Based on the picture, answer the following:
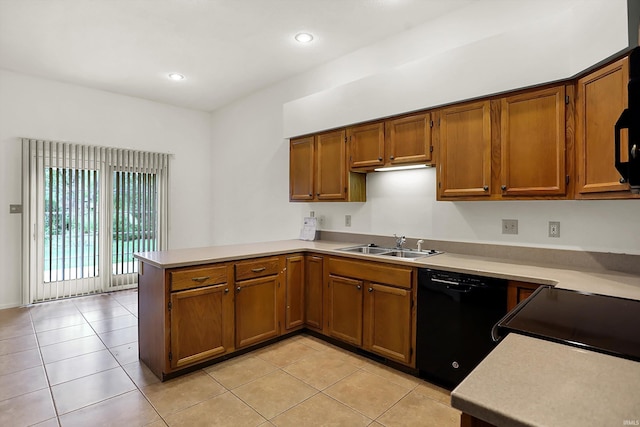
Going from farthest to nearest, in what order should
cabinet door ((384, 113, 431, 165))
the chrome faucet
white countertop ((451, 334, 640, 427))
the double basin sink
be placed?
the chrome faucet, the double basin sink, cabinet door ((384, 113, 431, 165)), white countertop ((451, 334, 640, 427))

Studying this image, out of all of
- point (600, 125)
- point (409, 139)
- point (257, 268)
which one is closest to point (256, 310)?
point (257, 268)

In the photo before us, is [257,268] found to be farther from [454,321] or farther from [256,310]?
[454,321]

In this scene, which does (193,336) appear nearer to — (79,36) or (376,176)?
(376,176)

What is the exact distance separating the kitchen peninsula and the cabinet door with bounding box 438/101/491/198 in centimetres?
57

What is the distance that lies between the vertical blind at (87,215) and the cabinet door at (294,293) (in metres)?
3.18

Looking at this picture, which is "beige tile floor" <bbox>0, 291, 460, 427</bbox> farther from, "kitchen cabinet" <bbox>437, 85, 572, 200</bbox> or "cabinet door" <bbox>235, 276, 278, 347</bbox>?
"kitchen cabinet" <bbox>437, 85, 572, 200</bbox>

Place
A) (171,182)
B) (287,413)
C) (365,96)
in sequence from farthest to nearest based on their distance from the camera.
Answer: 1. (171,182)
2. (365,96)
3. (287,413)

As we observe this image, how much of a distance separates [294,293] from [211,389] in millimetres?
1163

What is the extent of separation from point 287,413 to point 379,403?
0.62 m

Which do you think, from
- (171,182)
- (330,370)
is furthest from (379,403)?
(171,182)

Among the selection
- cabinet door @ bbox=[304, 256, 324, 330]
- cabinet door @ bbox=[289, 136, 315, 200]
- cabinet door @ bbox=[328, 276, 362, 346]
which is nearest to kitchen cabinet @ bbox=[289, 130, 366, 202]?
cabinet door @ bbox=[289, 136, 315, 200]

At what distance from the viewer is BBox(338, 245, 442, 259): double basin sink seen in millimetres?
3062

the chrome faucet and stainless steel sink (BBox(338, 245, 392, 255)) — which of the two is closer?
the chrome faucet

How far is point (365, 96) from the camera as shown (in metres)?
3.19
